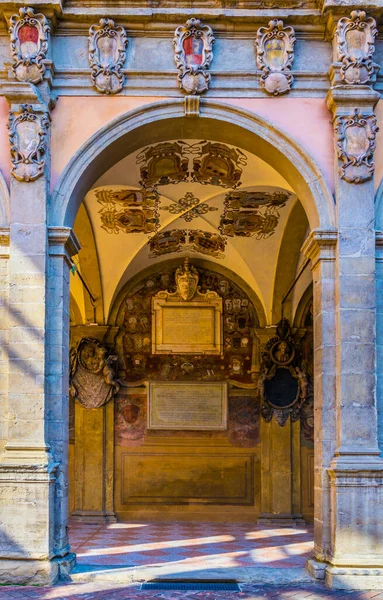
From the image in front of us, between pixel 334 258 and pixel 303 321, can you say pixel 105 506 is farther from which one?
pixel 334 258

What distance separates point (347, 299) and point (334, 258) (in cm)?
49

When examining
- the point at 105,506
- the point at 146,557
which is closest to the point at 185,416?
the point at 105,506

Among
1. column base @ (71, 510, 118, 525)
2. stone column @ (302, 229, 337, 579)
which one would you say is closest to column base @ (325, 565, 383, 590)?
stone column @ (302, 229, 337, 579)

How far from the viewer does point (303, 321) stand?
15.4m

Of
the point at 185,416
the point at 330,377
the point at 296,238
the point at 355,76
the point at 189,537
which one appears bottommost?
the point at 189,537

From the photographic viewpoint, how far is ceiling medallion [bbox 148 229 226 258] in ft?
48.1

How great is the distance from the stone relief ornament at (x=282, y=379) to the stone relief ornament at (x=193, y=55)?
21.6 feet

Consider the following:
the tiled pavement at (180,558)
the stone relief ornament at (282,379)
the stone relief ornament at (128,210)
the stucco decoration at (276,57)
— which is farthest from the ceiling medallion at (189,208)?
the tiled pavement at (180,558)

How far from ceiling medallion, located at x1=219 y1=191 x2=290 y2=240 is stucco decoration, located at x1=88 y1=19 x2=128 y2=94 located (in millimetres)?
3886

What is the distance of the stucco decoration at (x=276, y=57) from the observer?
30.7 ft

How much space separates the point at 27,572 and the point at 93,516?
6608 millimetres

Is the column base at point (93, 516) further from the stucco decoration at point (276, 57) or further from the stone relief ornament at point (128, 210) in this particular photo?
the stucco decoration at point (276, 57)

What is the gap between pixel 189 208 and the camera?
13477 mm

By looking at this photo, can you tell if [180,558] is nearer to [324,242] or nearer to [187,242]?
[324,242]
